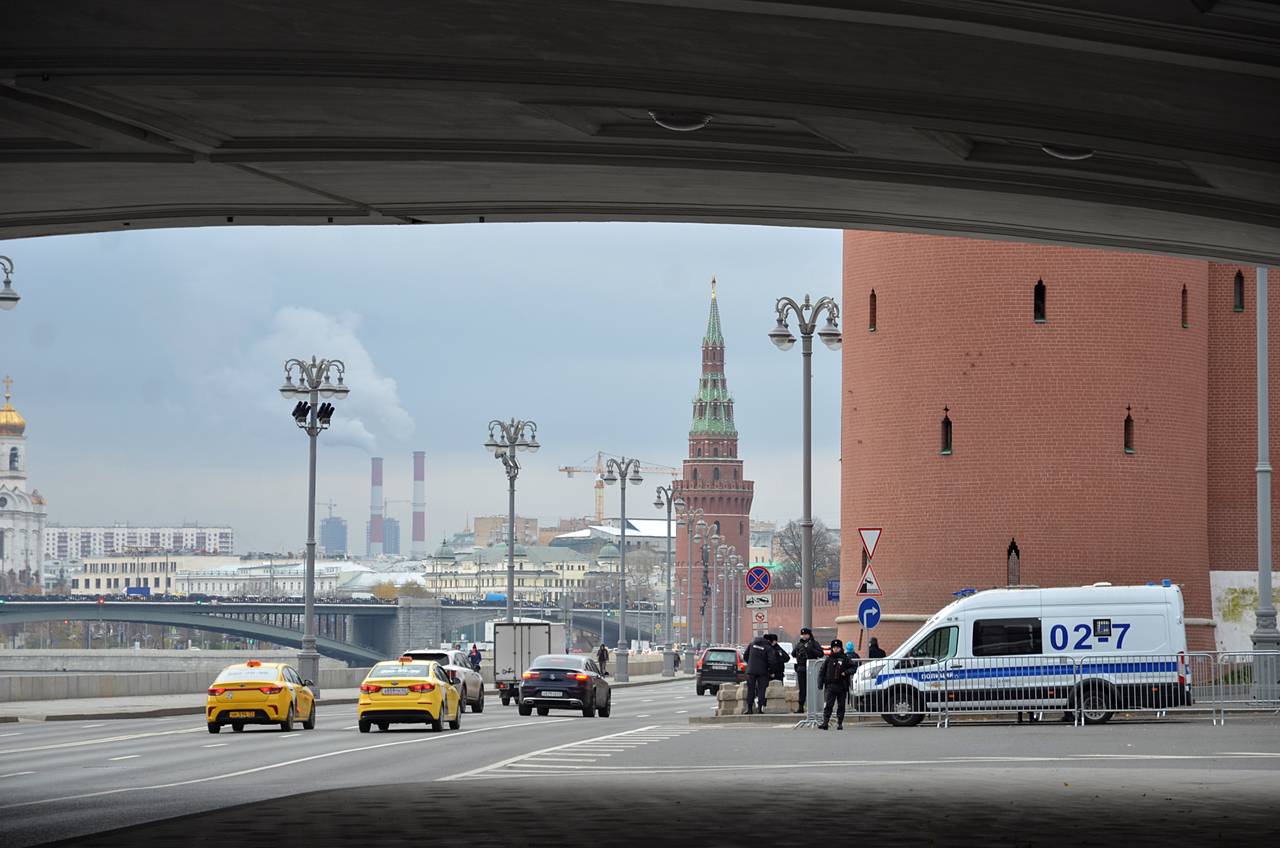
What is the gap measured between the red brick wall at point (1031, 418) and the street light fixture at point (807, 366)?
19.4 ft

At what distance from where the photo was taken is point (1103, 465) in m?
49.0

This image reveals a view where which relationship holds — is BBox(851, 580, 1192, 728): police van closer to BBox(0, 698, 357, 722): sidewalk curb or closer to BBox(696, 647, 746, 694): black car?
BBox(0, 698, 357, 722): sidewalk curb

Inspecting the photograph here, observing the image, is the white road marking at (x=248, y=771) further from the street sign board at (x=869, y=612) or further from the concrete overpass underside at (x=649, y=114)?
the street sign board at (x=869, y=612)

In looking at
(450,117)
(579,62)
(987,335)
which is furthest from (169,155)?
(987,335)

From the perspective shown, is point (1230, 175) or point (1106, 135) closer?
point (1106, 135)

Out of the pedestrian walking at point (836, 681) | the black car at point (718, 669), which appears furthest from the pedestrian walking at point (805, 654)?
the black car at point (718, 669)

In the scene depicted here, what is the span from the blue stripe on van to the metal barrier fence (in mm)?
17

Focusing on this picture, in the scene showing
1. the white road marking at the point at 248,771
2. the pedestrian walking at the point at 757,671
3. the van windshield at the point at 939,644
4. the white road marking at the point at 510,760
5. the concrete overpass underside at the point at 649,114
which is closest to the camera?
the concrete overpass underside at the point at 649,114

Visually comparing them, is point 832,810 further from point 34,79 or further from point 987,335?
point 987,335

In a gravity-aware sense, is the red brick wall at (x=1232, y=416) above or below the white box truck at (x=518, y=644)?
above

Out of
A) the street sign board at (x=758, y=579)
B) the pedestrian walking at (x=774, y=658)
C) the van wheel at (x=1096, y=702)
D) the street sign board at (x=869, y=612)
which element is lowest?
the van wheel at (x=1096, y=702)

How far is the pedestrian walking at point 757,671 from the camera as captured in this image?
121 ft

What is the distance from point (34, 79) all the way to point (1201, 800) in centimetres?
1108

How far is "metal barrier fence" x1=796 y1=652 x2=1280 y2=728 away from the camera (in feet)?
108
